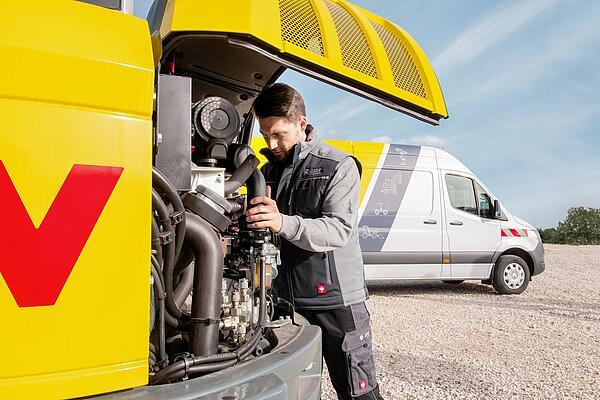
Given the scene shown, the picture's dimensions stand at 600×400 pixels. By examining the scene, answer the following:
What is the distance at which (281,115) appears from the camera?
247 cm

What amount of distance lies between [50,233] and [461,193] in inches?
349

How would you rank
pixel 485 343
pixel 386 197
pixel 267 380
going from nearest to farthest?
pixel 267 380
pixel 485 343
pixel 386 197

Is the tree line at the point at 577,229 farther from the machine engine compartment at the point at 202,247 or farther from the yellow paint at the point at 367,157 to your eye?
the machine engine compartment at the point at 202,247

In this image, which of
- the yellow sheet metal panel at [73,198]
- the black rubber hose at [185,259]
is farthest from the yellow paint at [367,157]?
the yellow sheet metal panel at [73,198]

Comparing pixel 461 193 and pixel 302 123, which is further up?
pixel 461 193

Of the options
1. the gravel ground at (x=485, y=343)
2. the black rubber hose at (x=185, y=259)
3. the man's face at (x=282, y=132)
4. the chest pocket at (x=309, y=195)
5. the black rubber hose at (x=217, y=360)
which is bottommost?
the gravel ground at (x=485, y=343)

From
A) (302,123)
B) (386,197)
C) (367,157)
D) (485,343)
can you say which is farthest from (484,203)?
(302,123)

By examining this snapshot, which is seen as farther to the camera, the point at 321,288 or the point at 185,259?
the point at 321,288

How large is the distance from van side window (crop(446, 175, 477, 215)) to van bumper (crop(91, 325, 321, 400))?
7664mm

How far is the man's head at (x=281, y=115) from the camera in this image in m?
2.46

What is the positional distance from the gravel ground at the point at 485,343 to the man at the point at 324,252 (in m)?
1.83

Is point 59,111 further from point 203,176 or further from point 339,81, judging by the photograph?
point 339,81

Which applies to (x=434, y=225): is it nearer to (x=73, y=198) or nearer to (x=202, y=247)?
(x=202, y=247)

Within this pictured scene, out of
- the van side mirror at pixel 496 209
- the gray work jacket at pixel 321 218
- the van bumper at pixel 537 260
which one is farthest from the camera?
the van bumper at pixel 537 260
